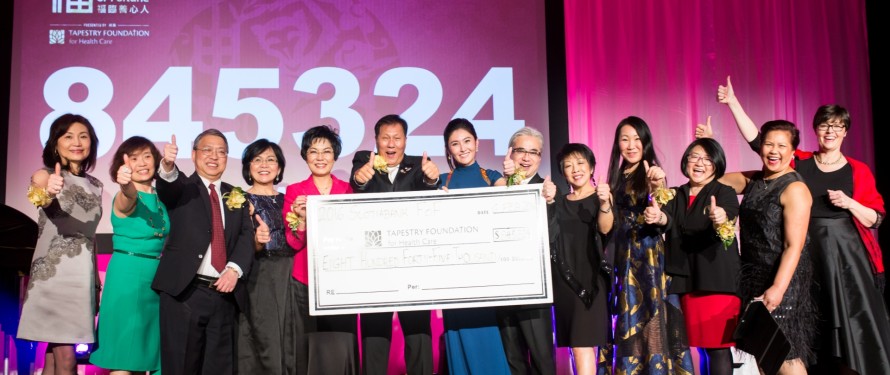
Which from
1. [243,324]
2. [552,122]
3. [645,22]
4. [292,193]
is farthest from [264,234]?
[645,22]

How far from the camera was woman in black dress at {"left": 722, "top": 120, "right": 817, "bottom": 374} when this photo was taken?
3699mm

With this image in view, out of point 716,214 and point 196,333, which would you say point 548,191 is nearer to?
point 716,214

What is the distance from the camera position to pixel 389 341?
160 inches

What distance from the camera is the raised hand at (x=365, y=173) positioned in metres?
4.08

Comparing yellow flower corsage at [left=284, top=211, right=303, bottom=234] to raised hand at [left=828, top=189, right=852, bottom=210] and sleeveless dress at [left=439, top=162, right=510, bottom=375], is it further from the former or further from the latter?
raised hand at [left=828, top=189, right=852, bottom=210]

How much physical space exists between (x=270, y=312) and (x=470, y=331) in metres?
1.11

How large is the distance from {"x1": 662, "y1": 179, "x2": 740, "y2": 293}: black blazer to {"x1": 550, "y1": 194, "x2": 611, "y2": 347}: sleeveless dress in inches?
15.6

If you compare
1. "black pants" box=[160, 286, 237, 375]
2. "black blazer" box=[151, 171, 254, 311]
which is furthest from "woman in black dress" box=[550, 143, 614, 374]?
"black pants" box=[160, 286, 237, 375]

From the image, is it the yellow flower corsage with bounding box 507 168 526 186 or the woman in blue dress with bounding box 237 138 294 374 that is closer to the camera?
the yellow flower corsage with bounding box 507 168 526 186

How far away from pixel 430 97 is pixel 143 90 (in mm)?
2336

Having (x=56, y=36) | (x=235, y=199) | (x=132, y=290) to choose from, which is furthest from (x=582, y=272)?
(x=56, y=36)

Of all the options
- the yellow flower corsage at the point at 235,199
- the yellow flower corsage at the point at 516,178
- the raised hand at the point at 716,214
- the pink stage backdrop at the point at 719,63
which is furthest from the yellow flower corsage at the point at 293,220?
the pink stage backdrop at the point at 719,63

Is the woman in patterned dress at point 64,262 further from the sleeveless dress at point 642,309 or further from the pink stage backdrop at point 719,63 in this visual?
the pink stage backdrop at point 719,63

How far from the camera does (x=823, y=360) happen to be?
4.31m
